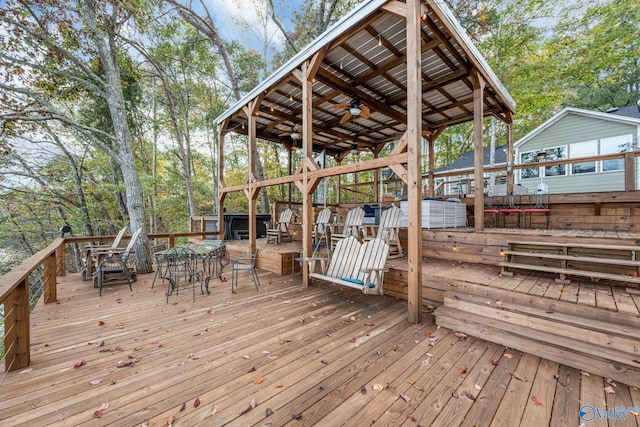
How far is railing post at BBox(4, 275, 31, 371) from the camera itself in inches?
82.4

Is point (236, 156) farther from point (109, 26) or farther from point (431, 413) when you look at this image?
point (431, 413)

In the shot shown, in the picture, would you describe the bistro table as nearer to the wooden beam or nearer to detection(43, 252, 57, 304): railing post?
detection(43, 252, 57, 304): railing post

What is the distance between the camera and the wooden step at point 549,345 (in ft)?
6.38

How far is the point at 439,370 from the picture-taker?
2.11 meters

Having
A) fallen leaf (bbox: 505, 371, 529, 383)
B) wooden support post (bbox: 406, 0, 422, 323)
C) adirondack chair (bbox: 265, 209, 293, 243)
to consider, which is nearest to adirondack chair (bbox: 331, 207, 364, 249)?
adirondack chair (bbox: 265, 209, 293, 243)

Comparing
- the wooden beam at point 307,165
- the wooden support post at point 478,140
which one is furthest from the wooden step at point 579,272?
the wooden beam at point 307,165

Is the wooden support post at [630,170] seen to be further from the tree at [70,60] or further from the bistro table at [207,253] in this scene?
the tree at [70,60]

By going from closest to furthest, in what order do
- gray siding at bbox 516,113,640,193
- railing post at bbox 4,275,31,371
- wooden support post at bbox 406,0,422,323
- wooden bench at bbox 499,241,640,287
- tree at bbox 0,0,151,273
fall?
railing post at bbox 4,275,31,371, wooden bench at bbox 499,241,640,287, wooden support post at bbox 406,0,422,323, tree at bbox 0,0,151,273, gray siding at bbox 516,113,640,193

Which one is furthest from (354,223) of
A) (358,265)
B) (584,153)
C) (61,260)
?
(584,153)

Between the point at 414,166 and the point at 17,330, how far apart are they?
429 centimetres

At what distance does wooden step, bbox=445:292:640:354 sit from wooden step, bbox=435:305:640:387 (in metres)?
0.04

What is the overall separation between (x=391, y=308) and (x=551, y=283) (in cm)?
204

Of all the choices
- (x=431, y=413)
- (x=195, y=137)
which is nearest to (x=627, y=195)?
(x=431, y=413)

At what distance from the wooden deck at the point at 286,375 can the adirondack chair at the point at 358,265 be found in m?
0.44
